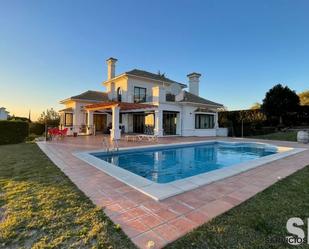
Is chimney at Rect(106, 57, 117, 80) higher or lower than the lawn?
higher

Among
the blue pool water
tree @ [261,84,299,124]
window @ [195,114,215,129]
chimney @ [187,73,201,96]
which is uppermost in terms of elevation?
chimney @ [187,73,201,96]

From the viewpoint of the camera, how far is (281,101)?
26672mm

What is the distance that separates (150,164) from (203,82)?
24946mm

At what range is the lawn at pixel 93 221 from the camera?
9.30 ft

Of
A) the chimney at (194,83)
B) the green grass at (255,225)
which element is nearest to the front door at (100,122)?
the chimney at (194,83)

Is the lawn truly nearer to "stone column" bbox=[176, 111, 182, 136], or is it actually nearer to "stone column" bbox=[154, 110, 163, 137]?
"stone column" bbox=[154, 110, 163, 137]

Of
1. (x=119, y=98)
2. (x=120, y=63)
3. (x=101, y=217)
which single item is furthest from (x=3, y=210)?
(x=120, y=63)

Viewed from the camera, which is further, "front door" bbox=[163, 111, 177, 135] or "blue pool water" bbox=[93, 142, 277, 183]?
"front door" bbox=[163, 111, 177, 135]

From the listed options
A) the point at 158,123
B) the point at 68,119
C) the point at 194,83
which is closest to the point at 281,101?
the point at 194,83

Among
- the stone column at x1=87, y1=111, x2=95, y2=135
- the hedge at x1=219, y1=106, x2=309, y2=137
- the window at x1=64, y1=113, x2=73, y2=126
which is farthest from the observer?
the window at x1=64, y1=113, x2=73, y2=126

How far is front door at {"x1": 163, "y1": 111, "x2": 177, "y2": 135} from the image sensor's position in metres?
23.0

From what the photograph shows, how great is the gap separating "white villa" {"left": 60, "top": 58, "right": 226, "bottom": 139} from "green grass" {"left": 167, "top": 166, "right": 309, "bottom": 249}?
1687 centimetres

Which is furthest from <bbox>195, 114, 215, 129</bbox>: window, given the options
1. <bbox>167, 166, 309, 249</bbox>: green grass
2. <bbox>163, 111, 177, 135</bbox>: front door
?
<bbox>167, 166, 309, 249</bbox>: green grass

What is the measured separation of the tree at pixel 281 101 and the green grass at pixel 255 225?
26.4 m
